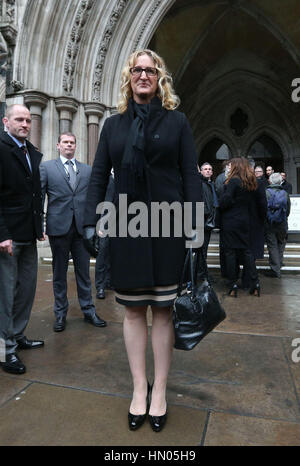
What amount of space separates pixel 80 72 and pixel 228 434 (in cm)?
807

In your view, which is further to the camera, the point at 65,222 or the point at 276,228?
the point at 276,228

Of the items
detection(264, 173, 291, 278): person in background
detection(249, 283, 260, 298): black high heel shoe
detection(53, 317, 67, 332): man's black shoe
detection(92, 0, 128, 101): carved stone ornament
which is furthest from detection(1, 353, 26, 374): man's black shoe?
detection(92, 0, 128, 101): carved stone ornament

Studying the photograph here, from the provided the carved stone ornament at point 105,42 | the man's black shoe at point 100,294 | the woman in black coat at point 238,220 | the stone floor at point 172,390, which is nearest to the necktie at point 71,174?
the stone floor at point 172,390

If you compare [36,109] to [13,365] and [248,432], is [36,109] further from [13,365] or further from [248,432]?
[248,432]

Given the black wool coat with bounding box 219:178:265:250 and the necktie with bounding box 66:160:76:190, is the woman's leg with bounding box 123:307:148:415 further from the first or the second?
the black wool coat with bounding box 219:178:265:250

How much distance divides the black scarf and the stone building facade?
6513 millimetres

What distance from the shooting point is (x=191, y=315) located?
160 centimetres

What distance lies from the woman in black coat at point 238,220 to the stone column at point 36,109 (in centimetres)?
483

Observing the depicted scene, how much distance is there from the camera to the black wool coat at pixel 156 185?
159 centimetres

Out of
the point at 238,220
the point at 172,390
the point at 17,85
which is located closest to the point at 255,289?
the point at 238,220

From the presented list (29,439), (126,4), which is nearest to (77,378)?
(29,439)

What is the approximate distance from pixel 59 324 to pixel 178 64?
1209 cm

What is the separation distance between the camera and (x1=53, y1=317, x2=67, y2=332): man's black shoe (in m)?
3.03

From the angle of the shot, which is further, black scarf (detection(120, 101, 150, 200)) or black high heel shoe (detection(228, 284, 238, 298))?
black high heel shoe (detection(228, 284, 238, 298))
